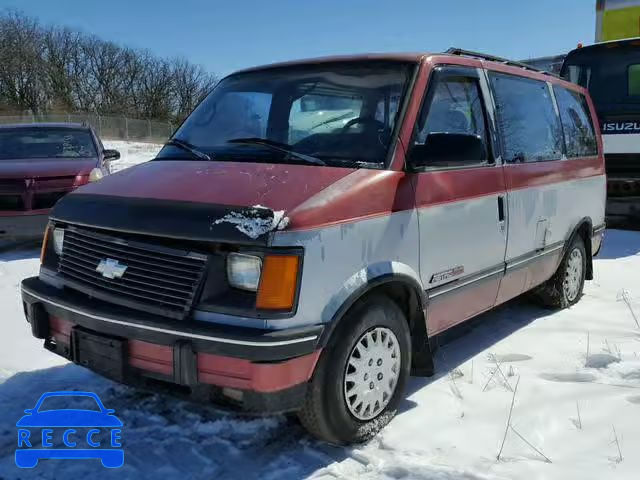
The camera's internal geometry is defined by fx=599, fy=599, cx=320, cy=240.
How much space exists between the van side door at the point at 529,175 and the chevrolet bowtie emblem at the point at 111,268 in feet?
8.67

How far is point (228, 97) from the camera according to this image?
164 inches

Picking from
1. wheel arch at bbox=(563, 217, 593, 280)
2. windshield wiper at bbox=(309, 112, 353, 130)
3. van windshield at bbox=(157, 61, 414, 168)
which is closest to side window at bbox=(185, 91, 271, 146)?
van windshield at bbox=(157, 61, 414, 168)

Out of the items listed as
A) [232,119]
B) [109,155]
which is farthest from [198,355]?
[109,155]

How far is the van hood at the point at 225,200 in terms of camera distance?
265 centimetres

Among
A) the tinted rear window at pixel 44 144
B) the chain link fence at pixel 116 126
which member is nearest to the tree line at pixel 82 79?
the chain link fence at pixel 116 126

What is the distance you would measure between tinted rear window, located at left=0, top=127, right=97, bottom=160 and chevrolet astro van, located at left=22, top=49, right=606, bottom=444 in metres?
5.24

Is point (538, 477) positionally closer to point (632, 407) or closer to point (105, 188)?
point (632, 407)

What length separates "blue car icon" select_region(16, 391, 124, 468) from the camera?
9.98 ft

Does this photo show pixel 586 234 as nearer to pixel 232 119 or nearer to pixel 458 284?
pixel 458 284

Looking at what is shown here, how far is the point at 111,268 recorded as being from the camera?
2949mm

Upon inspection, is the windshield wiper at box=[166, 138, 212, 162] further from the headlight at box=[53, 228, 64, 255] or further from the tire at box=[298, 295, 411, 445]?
the tire at box=[298, 295, 411, 445]

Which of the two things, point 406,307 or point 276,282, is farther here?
point 406,307

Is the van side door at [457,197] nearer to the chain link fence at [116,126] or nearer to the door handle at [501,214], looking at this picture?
the door handle at [501,214]

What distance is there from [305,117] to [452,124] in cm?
93
